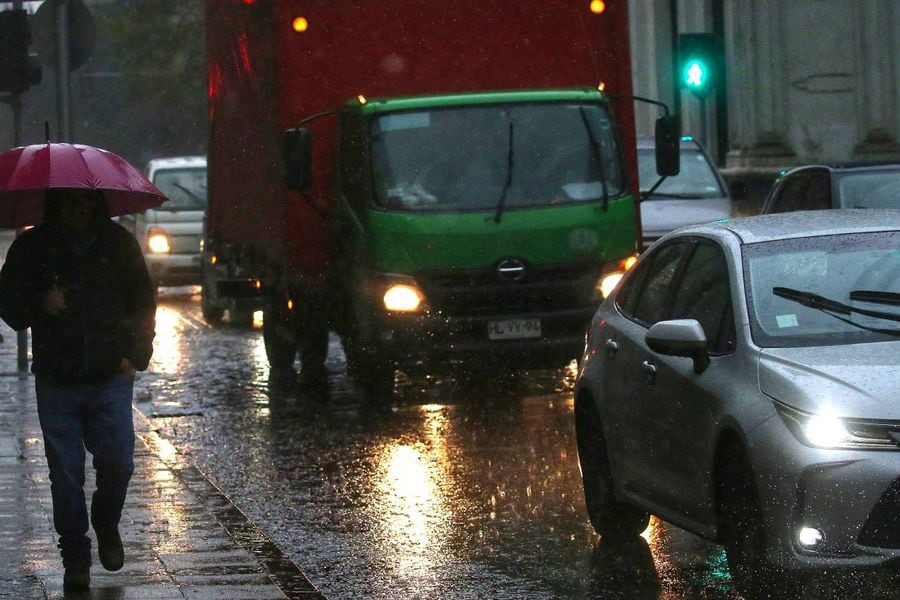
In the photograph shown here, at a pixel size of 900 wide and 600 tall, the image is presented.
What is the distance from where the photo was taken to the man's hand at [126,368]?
7.39 m

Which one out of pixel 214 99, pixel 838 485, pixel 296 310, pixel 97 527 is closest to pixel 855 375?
pixel 838 485

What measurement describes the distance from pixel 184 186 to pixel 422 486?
1724 cm

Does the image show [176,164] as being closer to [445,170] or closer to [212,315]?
[212,315]

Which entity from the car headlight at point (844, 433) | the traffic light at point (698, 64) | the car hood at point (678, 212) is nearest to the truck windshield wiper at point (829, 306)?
the car headlight at point (844, 433)

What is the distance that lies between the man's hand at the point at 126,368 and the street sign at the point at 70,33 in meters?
8.13

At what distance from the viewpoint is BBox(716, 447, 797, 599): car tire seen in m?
6.54

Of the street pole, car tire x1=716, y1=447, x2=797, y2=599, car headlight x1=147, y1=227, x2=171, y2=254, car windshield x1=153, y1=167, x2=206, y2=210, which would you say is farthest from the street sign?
car windshield x1=153, y1=167, x2=206, y2=210

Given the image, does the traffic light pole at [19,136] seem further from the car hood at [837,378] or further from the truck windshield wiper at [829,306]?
the car hood at [837,378]

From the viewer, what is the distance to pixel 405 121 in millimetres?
13727

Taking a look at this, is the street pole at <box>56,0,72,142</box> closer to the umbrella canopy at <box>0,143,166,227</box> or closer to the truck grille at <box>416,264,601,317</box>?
the truck grille at <box>416,264,601,317</box>

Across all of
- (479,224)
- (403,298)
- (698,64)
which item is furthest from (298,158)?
(698,64)

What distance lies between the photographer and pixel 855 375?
6508mm

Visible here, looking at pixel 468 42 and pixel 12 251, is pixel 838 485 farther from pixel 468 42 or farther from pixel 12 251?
pixel 468 42

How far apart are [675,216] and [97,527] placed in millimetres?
13240
